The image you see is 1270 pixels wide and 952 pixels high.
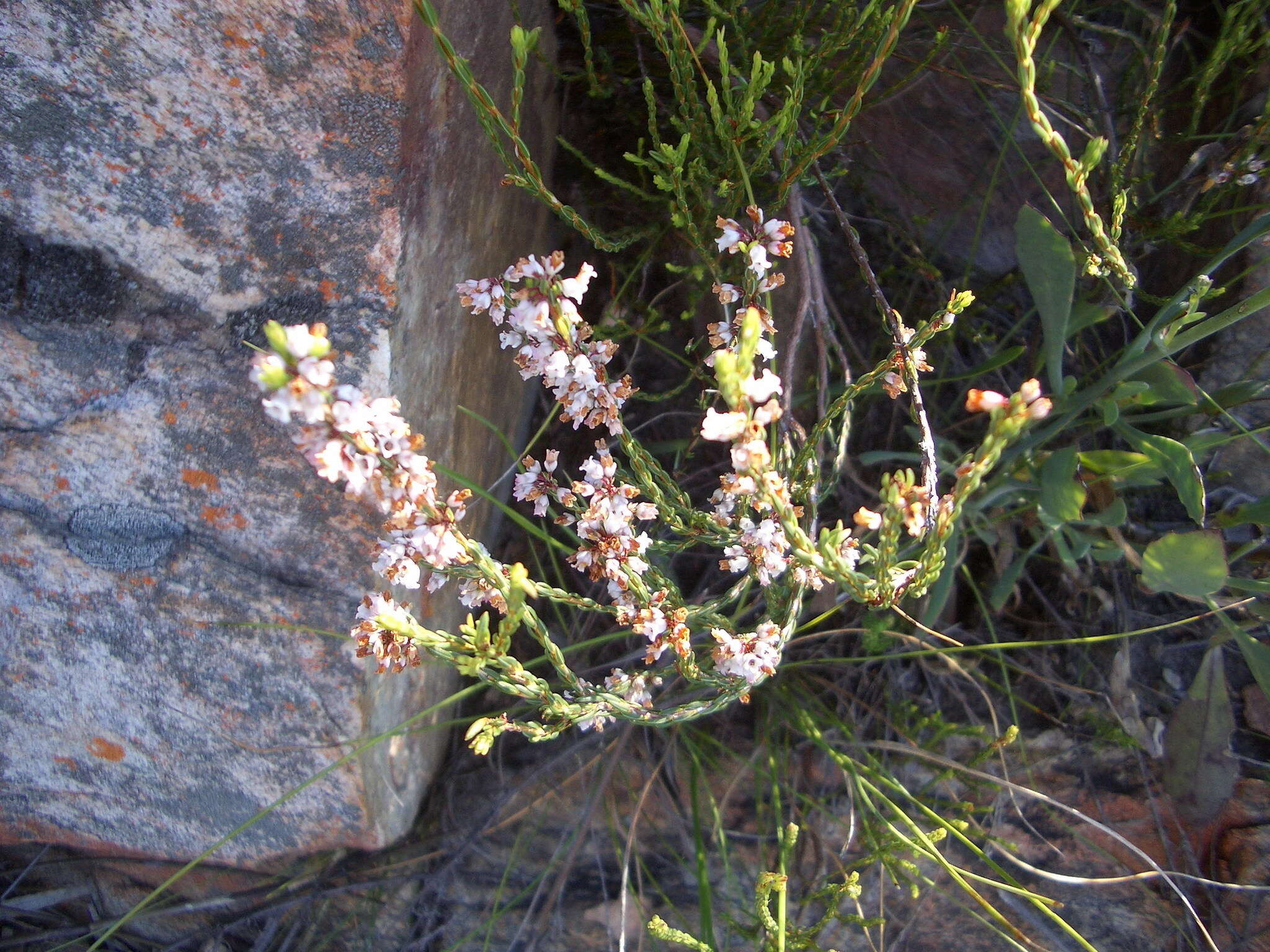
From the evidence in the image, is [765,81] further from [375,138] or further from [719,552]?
[719,552]

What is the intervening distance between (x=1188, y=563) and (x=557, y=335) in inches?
43.0

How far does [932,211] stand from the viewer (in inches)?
68.6

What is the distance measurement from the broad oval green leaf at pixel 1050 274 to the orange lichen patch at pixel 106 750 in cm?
191

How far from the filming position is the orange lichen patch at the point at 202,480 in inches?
52.4

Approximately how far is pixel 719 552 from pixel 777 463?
65 centimetres

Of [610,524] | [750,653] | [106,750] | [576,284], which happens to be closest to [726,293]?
[576,284]

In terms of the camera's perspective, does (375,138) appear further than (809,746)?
No

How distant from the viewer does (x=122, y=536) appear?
1389 millimetres

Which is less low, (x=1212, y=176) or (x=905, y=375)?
(x=1212, y=176)

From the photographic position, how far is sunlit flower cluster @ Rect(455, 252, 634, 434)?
3.05 ft

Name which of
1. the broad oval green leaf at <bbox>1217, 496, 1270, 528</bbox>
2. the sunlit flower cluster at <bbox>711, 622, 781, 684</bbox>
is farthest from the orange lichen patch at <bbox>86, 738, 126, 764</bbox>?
the broad oval green leaf at <bbox>1217, 496, 1270, 528</bbox>

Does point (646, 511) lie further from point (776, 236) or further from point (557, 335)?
point (776, 236)

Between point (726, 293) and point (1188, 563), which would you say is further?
point (1188, 563)

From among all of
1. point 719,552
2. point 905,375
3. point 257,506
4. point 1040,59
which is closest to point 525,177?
point 905,375
